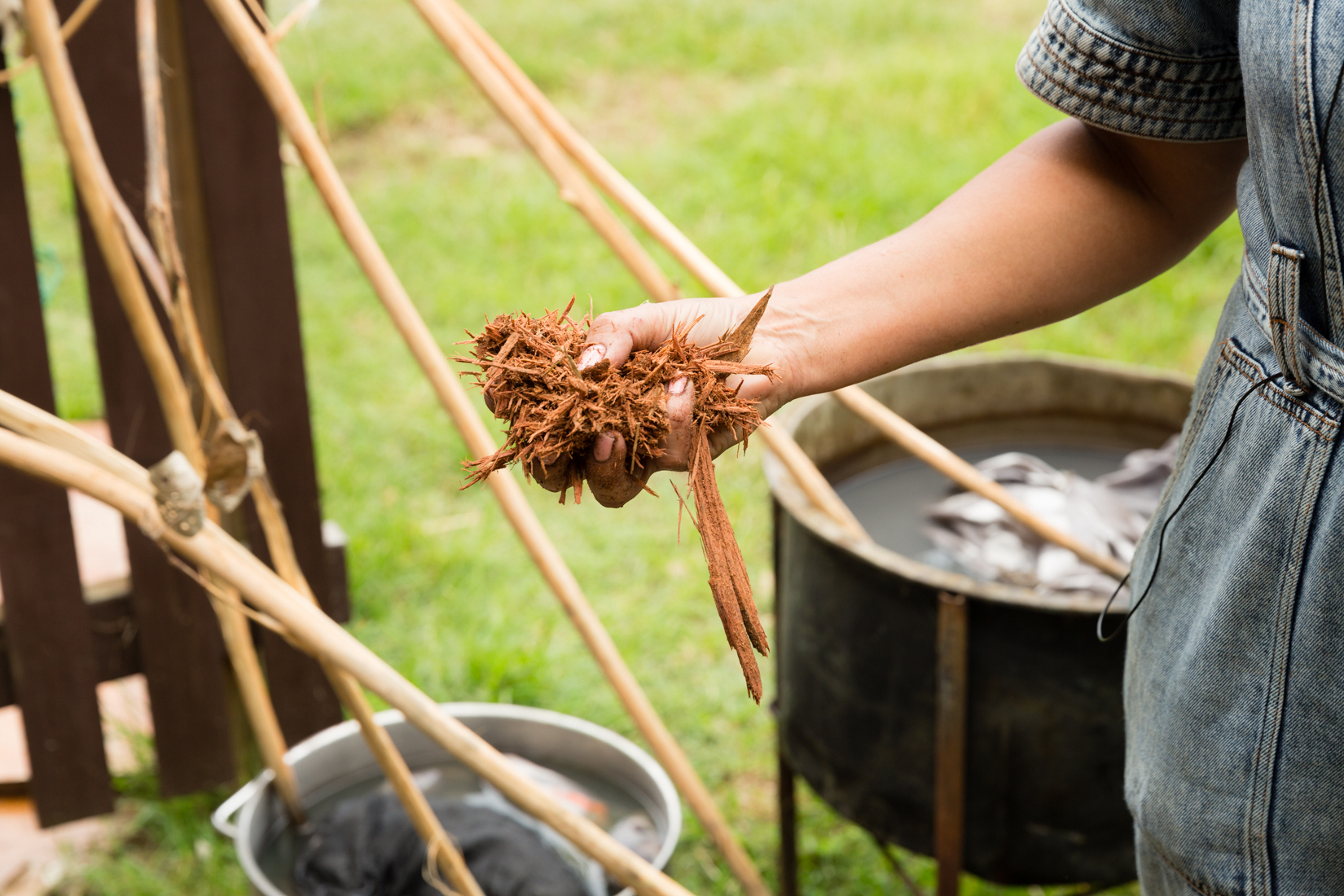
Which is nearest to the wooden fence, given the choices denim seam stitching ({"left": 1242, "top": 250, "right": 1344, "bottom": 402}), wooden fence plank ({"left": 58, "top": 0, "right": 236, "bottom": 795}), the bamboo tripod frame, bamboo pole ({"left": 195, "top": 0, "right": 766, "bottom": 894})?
wooden fence plank ({"left": 58, "top": 0, "right": 236, "bottom": 795})

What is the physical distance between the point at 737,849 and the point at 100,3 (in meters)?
1.60

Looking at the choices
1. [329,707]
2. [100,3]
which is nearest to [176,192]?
[100,3]

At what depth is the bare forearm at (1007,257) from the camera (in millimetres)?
926

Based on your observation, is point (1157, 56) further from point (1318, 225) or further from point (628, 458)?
point (628, 458)

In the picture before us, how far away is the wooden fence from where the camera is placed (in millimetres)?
1817

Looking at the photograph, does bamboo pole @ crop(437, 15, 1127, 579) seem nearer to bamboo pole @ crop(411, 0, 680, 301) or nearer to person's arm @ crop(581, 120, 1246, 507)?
bamboo pole @ crop(411, 0, 680, 301)

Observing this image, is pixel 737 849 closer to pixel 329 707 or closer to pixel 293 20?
pixel 329 707

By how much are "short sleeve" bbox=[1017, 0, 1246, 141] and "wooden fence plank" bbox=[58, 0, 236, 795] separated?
1495mm

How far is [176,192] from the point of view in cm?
199

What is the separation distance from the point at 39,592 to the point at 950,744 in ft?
4.85

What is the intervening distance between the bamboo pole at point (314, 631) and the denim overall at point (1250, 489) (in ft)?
1.90

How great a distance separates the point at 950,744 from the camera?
151 cm

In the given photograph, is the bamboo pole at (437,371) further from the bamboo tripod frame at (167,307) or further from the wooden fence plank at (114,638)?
the wooden fence plank at (114,638)

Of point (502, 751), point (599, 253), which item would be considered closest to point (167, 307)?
point (502, 751)
